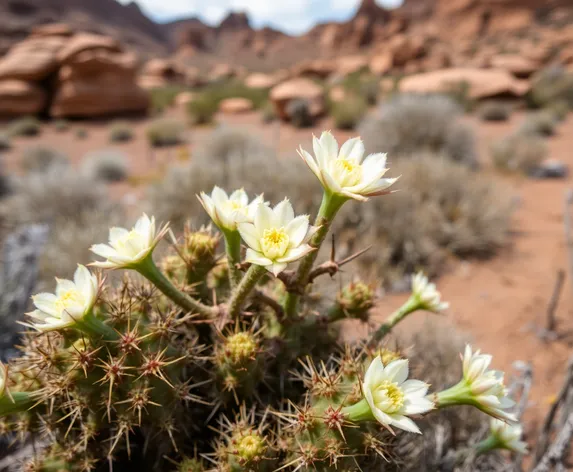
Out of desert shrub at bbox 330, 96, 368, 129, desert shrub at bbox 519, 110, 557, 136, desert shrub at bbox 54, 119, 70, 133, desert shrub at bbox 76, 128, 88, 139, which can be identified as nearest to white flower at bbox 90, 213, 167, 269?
desert shrub at bbox 519, 110, 557, 136

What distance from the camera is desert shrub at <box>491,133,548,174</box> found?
31.3ft

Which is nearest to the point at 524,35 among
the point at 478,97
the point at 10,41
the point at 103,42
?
the point at 478,97

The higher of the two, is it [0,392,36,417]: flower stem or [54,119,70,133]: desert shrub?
[0,392,36,417]: flower stem

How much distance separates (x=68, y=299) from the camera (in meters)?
1.23

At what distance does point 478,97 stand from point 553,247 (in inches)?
579

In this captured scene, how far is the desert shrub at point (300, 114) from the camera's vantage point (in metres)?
16.0

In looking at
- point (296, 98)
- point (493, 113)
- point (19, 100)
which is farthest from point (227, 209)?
point (19, 100)

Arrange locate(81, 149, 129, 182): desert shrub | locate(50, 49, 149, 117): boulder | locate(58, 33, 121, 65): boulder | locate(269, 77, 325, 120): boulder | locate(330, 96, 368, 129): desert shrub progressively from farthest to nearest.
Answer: locate(58, 33, 121, 65): boulder, locate(50, 49, 149, 117): boulder, locate(269, 77, 325, 120): boulder, locate(330, 96, 368, 129): desert shrub, locate(81, 149, 129, 182): desert shrub

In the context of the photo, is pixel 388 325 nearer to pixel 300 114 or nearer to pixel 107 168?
pixel 107 168

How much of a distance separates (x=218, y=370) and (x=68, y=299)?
0.56 metres

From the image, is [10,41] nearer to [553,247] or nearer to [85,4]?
[85,4]

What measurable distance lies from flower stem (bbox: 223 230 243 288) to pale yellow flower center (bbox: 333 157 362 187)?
0.38m

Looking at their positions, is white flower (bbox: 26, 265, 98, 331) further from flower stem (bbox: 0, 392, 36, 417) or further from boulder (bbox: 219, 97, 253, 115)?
boulder (bbox: 219, 97, 253, 115)

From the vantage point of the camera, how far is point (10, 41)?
178 ft
